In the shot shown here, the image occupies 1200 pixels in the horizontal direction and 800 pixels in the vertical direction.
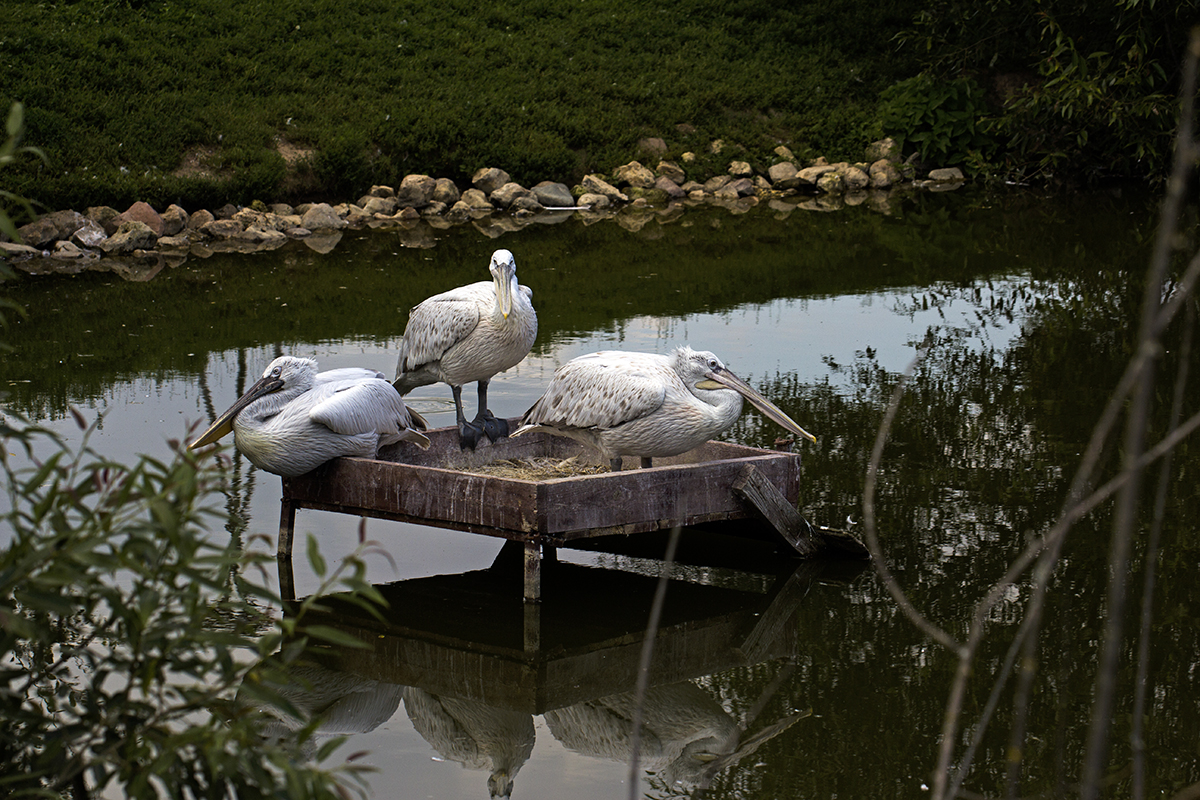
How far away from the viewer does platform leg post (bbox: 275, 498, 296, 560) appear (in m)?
5.98

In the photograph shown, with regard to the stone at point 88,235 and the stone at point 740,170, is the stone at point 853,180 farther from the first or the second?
the stone at point 88,235

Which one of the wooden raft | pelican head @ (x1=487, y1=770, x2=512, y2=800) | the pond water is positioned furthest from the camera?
the wooden raft

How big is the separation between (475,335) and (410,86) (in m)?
15.7

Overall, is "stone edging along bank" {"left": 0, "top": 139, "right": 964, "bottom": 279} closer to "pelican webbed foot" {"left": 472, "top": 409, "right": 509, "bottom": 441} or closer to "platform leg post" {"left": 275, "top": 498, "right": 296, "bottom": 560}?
"pelican webbed foot" {"left": 472, "top": 409, "right": 509, "bottom": 441}

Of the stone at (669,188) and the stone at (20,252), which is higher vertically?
the stone at (669,188)

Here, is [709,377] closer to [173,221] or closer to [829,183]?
[173,221]

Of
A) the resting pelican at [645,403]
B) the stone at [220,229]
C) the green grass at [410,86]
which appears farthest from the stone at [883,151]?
the resting pelican at [645,403]

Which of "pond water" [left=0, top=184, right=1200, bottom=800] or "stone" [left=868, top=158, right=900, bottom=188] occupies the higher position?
"stone" [left=868, top=158, right=900, bottom=188]

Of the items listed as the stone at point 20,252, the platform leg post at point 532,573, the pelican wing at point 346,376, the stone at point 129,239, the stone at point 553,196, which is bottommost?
the platform leg post at point 532,573

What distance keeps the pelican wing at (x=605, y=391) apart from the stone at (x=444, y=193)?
13267 mm

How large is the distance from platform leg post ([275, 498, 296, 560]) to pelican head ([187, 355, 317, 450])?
444mm

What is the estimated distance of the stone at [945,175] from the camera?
21875mm

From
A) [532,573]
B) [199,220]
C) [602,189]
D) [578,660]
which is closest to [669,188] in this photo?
[602,189]

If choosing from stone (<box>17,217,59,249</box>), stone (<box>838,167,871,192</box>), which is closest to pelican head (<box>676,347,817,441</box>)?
stone (<box>17,217,59,249</box>)
